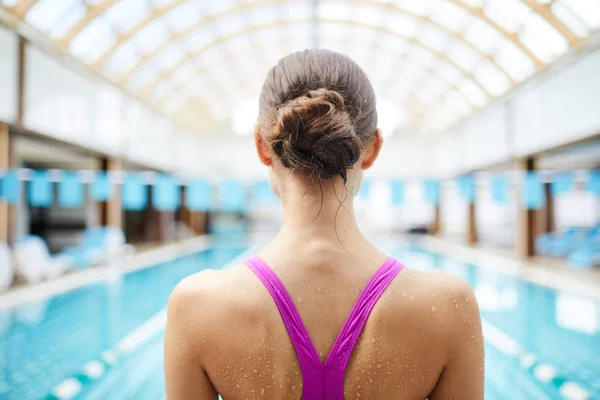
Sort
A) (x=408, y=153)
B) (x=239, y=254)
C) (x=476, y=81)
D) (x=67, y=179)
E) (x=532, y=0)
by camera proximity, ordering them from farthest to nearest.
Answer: (x=408, y=153) → (x=239, y=254) → (x=476, y=81) → (x=67, y=179) → (x=532, y=0)

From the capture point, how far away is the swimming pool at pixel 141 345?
3865mm

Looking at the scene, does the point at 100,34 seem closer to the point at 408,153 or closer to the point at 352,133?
the point at 352,133

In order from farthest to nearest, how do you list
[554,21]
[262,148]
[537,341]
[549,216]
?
[549,216] → [554,21] → [537,341] → [262,148]

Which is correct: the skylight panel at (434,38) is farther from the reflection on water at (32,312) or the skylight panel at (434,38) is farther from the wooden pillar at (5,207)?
the reflection on water at (32,312)

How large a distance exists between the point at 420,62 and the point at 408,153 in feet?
20.5

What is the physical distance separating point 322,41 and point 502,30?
260 inches

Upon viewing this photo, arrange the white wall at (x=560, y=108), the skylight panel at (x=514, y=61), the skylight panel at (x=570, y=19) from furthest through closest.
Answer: the skylight panel at (x=514, y=61) → the white wall at (x=560, y=108) → the skylight panel at (x=570, y=19)

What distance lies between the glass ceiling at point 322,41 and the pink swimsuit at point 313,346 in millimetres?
8223

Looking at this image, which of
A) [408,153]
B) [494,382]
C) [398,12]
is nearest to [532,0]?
[398,12]

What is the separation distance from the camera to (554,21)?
7848 millimetres

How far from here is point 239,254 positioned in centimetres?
1354

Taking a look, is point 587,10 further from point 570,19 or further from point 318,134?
point 318,134

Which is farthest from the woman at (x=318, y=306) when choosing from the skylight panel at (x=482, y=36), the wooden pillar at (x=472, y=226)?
the wooden pillar at (x=472, y=226)

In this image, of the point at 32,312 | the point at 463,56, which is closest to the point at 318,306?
the point at 32,312
